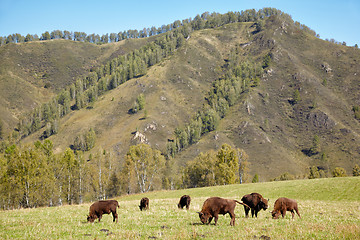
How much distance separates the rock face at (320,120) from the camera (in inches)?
7276

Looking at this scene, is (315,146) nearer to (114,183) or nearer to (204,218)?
(114,183)

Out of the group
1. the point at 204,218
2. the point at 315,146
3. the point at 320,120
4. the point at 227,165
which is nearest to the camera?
the point at 204,218

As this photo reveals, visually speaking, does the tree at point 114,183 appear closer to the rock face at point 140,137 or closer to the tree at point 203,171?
the tree at point 203,171

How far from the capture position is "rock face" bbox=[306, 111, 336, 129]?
18481 cm

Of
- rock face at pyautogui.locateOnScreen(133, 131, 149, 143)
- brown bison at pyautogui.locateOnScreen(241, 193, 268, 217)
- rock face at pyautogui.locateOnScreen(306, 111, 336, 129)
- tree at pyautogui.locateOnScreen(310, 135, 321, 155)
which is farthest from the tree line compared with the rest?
rock face at pyautogui.locateOnScreen(306, 111, 336, 129)

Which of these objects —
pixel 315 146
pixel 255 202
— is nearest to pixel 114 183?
pixel 255 202

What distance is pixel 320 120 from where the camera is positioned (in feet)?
622

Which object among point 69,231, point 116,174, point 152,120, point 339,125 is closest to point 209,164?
point 116,174

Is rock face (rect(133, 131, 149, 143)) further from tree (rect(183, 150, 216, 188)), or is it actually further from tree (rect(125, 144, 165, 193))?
tree (rect(125, 144, 165, 193))

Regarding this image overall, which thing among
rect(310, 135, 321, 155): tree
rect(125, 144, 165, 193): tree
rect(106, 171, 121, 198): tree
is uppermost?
rect(310, 135, 321, 155): tree

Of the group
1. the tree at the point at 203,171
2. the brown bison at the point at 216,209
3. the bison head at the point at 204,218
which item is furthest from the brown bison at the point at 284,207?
the tree at the point at 203,171

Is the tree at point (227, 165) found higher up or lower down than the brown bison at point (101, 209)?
higher up

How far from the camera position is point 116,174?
90188mm

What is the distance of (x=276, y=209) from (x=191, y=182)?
92.1 m
